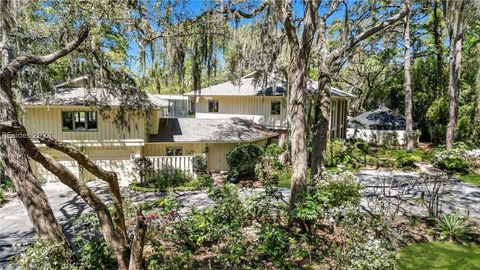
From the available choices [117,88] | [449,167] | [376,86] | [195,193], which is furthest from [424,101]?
[117,88]

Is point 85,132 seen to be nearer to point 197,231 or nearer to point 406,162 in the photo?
point 197,231

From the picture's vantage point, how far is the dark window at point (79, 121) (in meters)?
13.9

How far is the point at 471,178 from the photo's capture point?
506 inches

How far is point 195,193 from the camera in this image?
12.3 metres

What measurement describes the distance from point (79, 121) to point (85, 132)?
62 centimetres

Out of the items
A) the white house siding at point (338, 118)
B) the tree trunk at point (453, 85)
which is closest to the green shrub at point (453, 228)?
the tree trunk at point (453, 85)

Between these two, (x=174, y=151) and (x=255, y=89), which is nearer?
(x=174, y=151)

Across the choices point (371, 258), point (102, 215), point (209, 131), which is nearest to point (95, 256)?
point (102, 215)

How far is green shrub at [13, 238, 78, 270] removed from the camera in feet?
14.6

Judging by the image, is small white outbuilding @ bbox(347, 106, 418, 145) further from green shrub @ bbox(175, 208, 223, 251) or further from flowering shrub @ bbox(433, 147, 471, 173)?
green shrub @ bbox(175, 208, 223, 251)

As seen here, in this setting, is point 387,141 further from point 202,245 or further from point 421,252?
point 202,245

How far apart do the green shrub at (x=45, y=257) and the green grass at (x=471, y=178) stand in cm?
1447

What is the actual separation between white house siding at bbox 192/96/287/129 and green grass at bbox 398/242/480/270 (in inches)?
496

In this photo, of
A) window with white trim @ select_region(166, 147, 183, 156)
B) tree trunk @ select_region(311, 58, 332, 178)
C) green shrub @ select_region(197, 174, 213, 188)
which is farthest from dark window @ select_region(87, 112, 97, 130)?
tree trunk @ select_region(311, 58, 332, 178)
